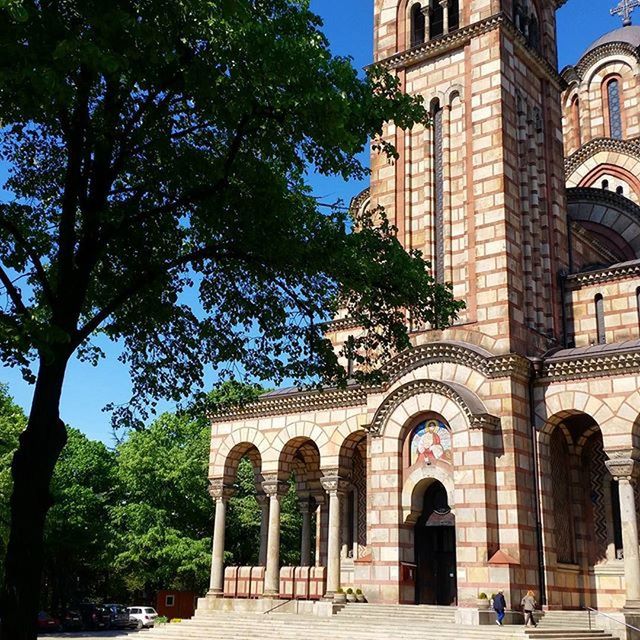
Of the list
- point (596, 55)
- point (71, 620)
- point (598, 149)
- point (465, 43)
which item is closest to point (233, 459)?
point (71, 620)

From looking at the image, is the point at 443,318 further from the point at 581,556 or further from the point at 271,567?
the point at 271,567

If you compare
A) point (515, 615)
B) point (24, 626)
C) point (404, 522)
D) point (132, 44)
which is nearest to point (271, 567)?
point (404, 522)

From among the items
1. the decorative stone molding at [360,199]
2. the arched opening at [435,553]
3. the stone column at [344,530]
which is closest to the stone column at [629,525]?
the arched opening at [435,553]

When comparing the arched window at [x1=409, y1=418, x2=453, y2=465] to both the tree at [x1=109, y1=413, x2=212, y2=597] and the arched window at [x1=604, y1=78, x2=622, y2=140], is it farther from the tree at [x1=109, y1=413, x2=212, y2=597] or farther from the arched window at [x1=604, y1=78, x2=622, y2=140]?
the arched window at [x1=604, y1=78, x2=622, y2=140]

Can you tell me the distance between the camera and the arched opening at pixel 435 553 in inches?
1045

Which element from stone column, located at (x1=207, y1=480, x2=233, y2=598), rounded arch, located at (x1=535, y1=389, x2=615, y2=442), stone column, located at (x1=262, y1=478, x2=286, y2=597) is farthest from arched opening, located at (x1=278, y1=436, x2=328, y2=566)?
rounded arch, located at (x1=535, y1=389, x2=615, y2=442)

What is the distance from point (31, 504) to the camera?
12.3 meters

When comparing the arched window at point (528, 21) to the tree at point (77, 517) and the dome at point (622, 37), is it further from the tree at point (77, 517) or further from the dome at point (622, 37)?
the tree at point (77, 517)

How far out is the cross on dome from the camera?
46.1 metres

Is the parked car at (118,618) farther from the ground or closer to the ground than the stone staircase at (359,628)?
closer to the ground

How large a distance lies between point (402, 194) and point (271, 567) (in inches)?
533

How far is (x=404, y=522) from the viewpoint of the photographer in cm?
2609

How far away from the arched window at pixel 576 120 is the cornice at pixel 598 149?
223 centimetres

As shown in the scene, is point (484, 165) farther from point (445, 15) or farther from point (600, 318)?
point (445, 15)
